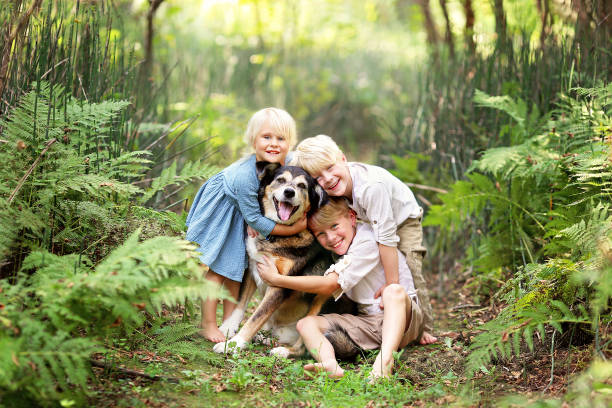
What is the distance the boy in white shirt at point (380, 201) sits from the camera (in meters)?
3.87

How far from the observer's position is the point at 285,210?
4.03 m

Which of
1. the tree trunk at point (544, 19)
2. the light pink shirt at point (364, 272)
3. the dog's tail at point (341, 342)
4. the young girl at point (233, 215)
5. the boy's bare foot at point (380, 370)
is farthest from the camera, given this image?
the tree trunk at point (544, 19)

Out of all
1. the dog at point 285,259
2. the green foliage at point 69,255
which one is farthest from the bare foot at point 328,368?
the green foliage at point 69,255

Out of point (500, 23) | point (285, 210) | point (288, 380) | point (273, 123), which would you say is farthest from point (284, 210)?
point (500, 23)

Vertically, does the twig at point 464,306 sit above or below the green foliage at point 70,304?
below

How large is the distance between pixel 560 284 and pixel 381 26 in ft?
60.1

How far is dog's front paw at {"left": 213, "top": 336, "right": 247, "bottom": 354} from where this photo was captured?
3.64 metres

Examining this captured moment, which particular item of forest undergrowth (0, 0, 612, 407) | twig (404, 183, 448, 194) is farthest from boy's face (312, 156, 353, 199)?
twig (404, 183, 448, 194)

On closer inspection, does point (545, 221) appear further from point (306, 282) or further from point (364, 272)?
point (306, 282)

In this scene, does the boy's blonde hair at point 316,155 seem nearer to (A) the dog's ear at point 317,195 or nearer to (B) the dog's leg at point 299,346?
(A) the dog's ear at point 317,195

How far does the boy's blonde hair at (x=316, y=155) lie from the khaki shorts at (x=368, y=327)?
3.50 ft

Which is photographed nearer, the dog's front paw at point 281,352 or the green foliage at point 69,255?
the green foliage at point 69,255

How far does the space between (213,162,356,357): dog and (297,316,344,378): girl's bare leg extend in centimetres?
24

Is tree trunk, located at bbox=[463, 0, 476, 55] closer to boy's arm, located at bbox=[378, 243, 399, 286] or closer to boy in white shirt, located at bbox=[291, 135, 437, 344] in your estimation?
boy in white shirt, located at bbox=[291, 135, 437, 344]
